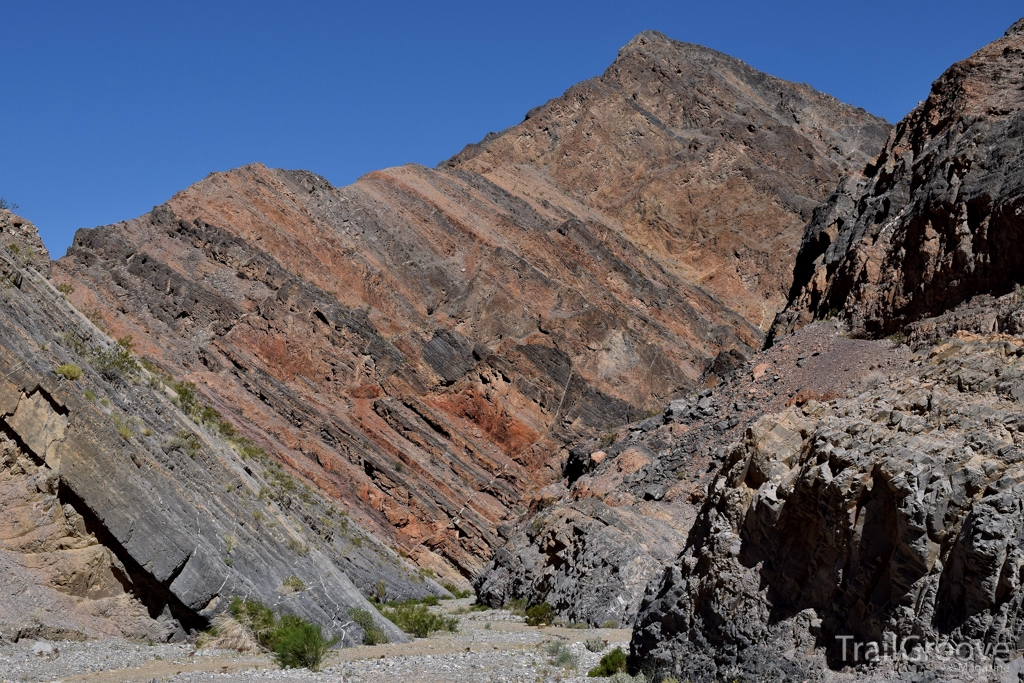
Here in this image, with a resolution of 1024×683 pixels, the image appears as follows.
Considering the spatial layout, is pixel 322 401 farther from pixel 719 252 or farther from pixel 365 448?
pixel 719 252

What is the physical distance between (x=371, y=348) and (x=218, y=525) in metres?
18.8

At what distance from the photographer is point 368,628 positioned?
54.2ft

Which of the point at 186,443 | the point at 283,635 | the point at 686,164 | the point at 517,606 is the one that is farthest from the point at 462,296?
the point at 283,635

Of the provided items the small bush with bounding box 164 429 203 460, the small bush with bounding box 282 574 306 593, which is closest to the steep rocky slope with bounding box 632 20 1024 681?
the small bush with bounding box 282 574 306 593

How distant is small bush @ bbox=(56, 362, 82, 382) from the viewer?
1516 cm

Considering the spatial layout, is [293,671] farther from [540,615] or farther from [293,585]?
[540,615]

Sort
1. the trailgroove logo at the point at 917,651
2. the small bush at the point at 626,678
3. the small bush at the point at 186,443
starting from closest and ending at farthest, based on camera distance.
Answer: the trailgroove logo at the point at 917,651 < the small bush at the point at 626,678 < the small bush at the point at 186,443

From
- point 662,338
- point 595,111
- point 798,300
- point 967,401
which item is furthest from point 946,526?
point 595,111

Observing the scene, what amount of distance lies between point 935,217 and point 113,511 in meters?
20.2

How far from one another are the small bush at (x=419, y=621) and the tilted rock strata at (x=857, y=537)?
5.67 m

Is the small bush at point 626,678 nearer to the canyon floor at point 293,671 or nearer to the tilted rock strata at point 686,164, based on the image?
the canyon floor at point 293,671

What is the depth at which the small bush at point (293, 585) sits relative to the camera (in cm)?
1598

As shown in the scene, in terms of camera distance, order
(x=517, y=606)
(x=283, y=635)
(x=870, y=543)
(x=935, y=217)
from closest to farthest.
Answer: (x=870, y=543)
(x=283, y=635)
(x=517, y=606)
(x=935, y=217)

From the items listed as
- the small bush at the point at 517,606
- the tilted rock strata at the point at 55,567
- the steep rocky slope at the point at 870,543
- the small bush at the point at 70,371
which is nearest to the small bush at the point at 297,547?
the tilted rock strata at the point at 55,567
